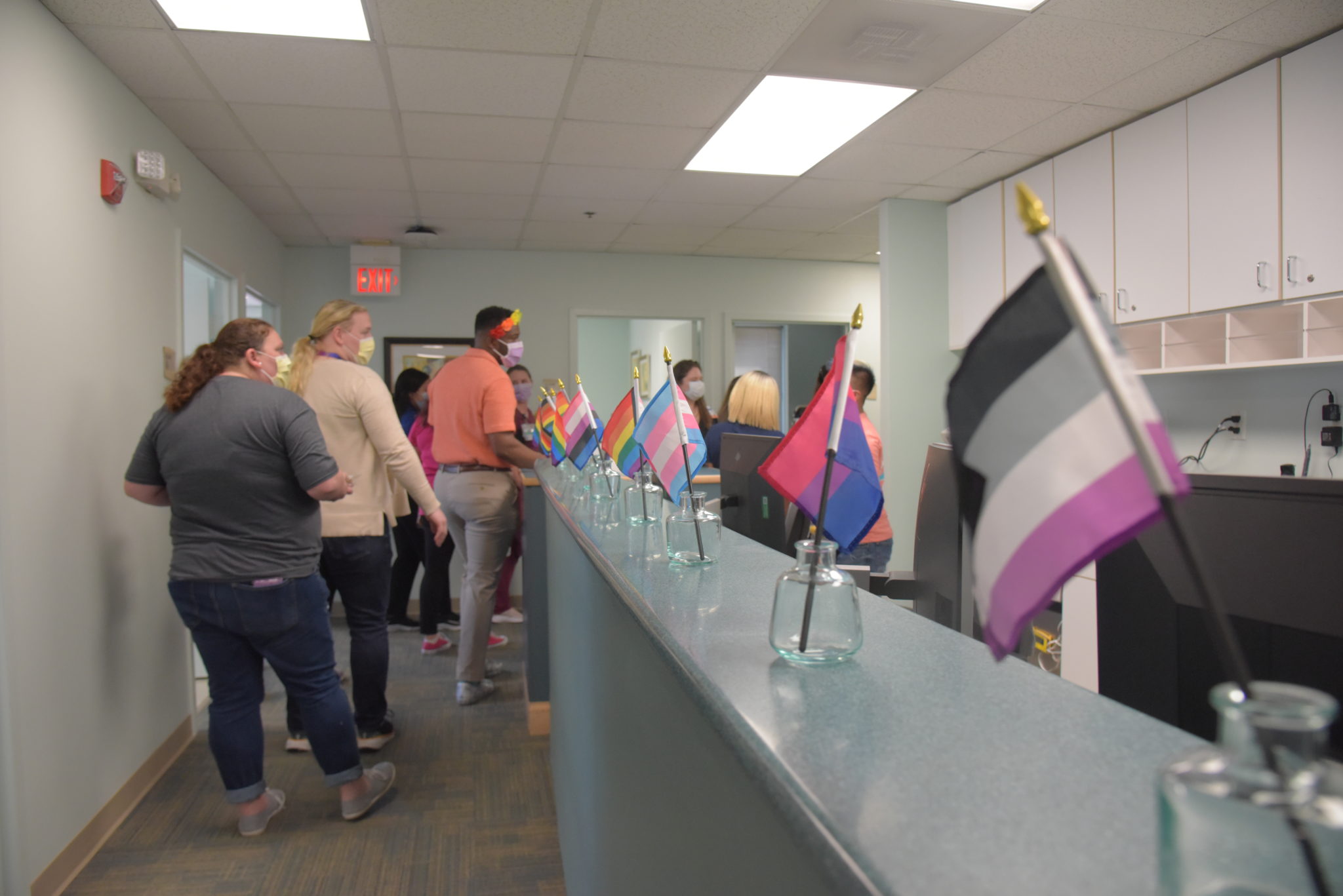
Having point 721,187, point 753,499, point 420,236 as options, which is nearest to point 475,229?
point 420,236

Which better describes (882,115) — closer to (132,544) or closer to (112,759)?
(132,544)

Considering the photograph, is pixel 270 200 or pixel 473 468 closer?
pixel 473 468

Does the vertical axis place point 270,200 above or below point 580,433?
above

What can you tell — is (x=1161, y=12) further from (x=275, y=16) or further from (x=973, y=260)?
(x=275, y=16)

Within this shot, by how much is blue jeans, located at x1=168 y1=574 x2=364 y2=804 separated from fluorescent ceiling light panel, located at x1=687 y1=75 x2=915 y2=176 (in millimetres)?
2548

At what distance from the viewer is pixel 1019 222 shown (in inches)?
178

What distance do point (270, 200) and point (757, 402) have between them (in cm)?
329

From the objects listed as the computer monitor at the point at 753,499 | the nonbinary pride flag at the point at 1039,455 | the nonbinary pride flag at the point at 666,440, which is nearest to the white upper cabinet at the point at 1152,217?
the computer monitor at the point at 753,499

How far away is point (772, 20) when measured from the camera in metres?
2.74

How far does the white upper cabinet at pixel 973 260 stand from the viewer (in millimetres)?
4766

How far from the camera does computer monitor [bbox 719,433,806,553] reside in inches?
75.2

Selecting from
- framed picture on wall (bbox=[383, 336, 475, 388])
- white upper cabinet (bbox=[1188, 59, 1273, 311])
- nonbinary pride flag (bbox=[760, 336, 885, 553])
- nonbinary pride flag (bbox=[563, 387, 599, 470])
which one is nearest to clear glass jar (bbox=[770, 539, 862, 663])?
nonbinary pride flag (bbox=[760, 336, 885, 553])

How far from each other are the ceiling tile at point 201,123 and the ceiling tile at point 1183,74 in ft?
11.9

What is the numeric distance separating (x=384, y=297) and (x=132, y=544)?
3.45 metres
